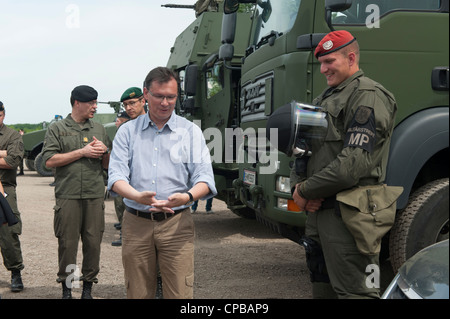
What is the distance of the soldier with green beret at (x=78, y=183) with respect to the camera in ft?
15.0

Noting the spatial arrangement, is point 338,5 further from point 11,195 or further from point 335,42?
point 11,195

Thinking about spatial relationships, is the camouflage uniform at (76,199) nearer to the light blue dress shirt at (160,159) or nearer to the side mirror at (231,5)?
the light blue dress shirt at (160,159)

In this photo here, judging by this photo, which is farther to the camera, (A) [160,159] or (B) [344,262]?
(A) [160,159]

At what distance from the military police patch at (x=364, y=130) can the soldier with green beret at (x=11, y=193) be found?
3504 mm

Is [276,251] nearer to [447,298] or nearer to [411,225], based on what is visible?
[411,225]

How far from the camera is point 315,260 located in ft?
10.2

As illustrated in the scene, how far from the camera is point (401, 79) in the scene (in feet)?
13.0

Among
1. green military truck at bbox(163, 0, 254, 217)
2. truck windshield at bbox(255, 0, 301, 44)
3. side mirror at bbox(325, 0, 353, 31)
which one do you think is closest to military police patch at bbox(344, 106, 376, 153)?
side mirror at bbox(325, 0, 353, 31)

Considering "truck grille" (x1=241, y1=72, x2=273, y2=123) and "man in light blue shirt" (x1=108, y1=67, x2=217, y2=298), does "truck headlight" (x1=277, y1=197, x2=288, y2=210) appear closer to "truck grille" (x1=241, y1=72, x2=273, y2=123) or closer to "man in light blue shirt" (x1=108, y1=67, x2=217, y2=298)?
"truck grille" (x1=241, y1=72, x2=273, y2=123)

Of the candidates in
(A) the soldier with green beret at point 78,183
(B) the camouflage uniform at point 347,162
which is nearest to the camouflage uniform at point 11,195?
(A) the soldier with green beret at point 78,183

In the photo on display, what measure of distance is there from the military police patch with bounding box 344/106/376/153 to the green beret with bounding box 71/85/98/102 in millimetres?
2647

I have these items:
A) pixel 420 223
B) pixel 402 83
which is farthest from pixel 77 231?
pixel 402 83

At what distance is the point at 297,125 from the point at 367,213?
59cm
